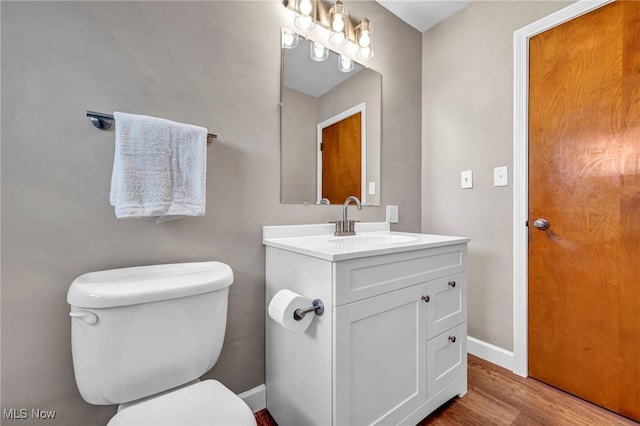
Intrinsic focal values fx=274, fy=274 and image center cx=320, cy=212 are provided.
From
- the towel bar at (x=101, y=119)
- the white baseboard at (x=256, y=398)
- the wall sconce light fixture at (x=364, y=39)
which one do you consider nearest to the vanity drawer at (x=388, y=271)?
the white baseboard at (x=256, y=398)

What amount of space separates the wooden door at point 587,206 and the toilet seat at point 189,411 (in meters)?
1.59

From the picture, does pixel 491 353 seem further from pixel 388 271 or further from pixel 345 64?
pixel 345 64

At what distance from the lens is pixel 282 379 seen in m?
Result: 1.16

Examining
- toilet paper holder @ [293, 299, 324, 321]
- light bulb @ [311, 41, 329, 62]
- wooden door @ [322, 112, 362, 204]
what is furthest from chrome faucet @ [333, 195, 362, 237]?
light bulb @ [311, 41, 329, 62]

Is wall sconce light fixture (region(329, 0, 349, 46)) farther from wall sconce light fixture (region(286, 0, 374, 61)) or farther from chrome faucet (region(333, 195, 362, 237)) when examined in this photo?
chrome faucet (region(333, 195, 362, 237))

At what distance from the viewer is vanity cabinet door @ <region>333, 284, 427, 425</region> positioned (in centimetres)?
92

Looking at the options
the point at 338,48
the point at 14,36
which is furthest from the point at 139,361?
the point at 338,48

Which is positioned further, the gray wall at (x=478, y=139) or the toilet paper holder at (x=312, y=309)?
the gray wall at (x=478, y=139)

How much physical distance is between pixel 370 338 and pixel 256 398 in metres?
0.69

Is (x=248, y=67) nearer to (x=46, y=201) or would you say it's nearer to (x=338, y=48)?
(x=338, y=48)

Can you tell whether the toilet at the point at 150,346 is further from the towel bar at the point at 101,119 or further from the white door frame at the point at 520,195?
the white door frame at the point at 520,195

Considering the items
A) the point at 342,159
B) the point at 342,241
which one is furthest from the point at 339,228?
the point at 342,159

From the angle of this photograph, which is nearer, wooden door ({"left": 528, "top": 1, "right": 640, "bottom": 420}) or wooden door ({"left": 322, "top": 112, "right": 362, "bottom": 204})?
wooden door ({"left": 528, "top": 1, "right": 640, "bottom": 420})

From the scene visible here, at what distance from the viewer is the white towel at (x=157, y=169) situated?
Result: 87 cm
